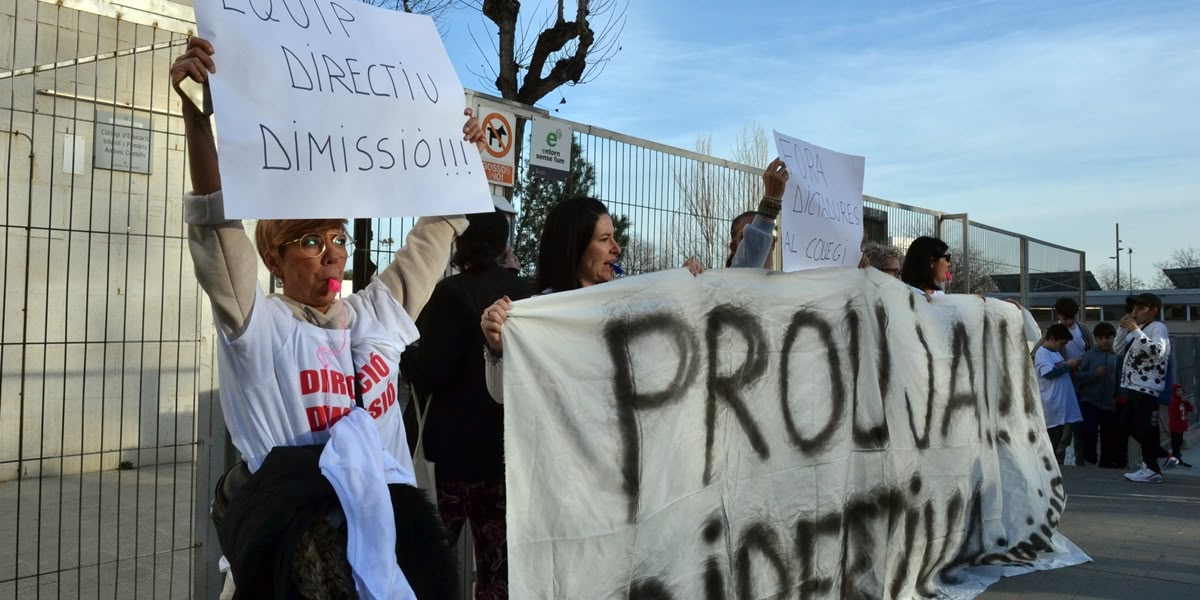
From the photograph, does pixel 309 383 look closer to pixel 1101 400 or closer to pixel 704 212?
pixel 704 212

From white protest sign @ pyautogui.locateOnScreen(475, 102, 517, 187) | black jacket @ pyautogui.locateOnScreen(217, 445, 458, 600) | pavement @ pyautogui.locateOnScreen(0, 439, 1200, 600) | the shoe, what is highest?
white protest sign @ pyautogui.locateOnScreen(475, 102, 517, 187)

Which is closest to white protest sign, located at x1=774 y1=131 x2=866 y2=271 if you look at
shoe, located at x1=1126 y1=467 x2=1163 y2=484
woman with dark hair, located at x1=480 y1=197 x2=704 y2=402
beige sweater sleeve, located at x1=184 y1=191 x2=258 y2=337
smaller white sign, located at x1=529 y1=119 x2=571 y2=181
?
smaller white sign, located at x1=529 y1=119 x2=571 y2=181

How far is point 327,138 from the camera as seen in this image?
235 cm

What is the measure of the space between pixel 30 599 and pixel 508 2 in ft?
46.7

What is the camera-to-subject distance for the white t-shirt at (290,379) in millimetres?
2176

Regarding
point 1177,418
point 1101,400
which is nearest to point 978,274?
point 1101,400

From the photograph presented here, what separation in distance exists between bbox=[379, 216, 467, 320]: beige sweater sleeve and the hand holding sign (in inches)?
88.4

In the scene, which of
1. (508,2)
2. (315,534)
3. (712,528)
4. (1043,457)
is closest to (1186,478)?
(1043,457)

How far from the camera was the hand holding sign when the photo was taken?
473cm

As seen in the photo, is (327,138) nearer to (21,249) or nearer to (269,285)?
(269,285)

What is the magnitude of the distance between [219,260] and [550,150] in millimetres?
2846

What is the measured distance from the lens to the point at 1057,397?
10812 mm

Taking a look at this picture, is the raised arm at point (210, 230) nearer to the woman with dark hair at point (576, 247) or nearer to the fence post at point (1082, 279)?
the woman with dark hair at point (576, 247)

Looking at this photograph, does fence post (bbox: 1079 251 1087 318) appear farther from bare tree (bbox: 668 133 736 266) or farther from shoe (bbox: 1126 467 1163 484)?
bare tree (bbox: 668 133 736 266)
